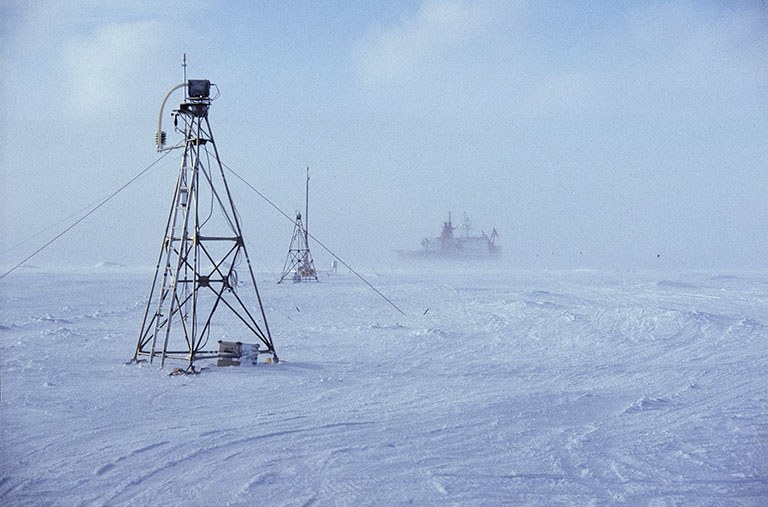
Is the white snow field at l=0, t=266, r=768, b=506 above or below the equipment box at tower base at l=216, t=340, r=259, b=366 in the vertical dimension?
below

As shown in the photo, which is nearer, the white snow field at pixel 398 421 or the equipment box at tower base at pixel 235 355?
the white snow field at pixel 398 421

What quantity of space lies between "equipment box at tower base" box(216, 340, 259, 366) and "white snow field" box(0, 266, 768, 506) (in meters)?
0.18

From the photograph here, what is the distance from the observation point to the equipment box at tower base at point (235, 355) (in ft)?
32.2

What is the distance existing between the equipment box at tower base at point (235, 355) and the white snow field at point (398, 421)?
18 centimetres

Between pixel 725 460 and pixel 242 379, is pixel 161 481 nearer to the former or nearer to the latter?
pixel 242 379

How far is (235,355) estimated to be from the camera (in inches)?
389

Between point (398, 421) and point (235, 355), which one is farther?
point (235, 355)

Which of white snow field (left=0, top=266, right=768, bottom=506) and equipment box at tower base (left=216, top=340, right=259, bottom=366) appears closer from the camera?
white snow field (left=0, top=266, right=768, bottom=506)

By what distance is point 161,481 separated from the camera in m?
4.94

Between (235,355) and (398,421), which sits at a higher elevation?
(235,355)

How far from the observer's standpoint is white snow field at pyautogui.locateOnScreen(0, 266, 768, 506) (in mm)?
4863

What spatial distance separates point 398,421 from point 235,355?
13.2 ft

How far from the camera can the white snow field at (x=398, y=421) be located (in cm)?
486

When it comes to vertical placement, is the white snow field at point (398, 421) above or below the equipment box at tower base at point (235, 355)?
below
